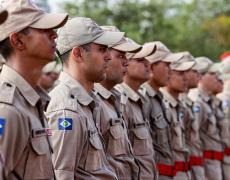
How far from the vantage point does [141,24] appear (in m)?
32.3

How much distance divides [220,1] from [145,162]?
35.9 m

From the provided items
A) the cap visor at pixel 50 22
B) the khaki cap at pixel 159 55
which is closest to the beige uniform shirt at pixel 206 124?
the khaki cap at pixel 159 55

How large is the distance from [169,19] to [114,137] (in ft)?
109

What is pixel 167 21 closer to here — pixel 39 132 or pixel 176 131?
pixel 176 131

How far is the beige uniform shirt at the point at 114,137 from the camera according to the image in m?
5.35

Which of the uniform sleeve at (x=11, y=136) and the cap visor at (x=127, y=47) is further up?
the cap visor at (x=127, y=47)

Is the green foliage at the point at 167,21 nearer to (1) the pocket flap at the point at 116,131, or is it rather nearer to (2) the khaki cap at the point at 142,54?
(2) the khaki cap at the point at 142,54

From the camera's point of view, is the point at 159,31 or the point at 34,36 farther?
the point at 159,31

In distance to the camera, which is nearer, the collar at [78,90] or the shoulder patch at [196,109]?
the collar at [78,90]

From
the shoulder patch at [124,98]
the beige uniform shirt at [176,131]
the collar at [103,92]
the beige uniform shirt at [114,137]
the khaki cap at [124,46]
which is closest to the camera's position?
the beige uniform shirt at [114,137]

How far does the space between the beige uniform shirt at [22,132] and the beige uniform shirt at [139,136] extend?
2611mm

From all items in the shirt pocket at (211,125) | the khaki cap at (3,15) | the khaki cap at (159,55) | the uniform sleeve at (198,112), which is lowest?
the shirt pocket at (211,125)

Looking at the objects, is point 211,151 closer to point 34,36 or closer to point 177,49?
Answer: point 34,36

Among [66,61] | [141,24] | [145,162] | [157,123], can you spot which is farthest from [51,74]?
[141,24]
